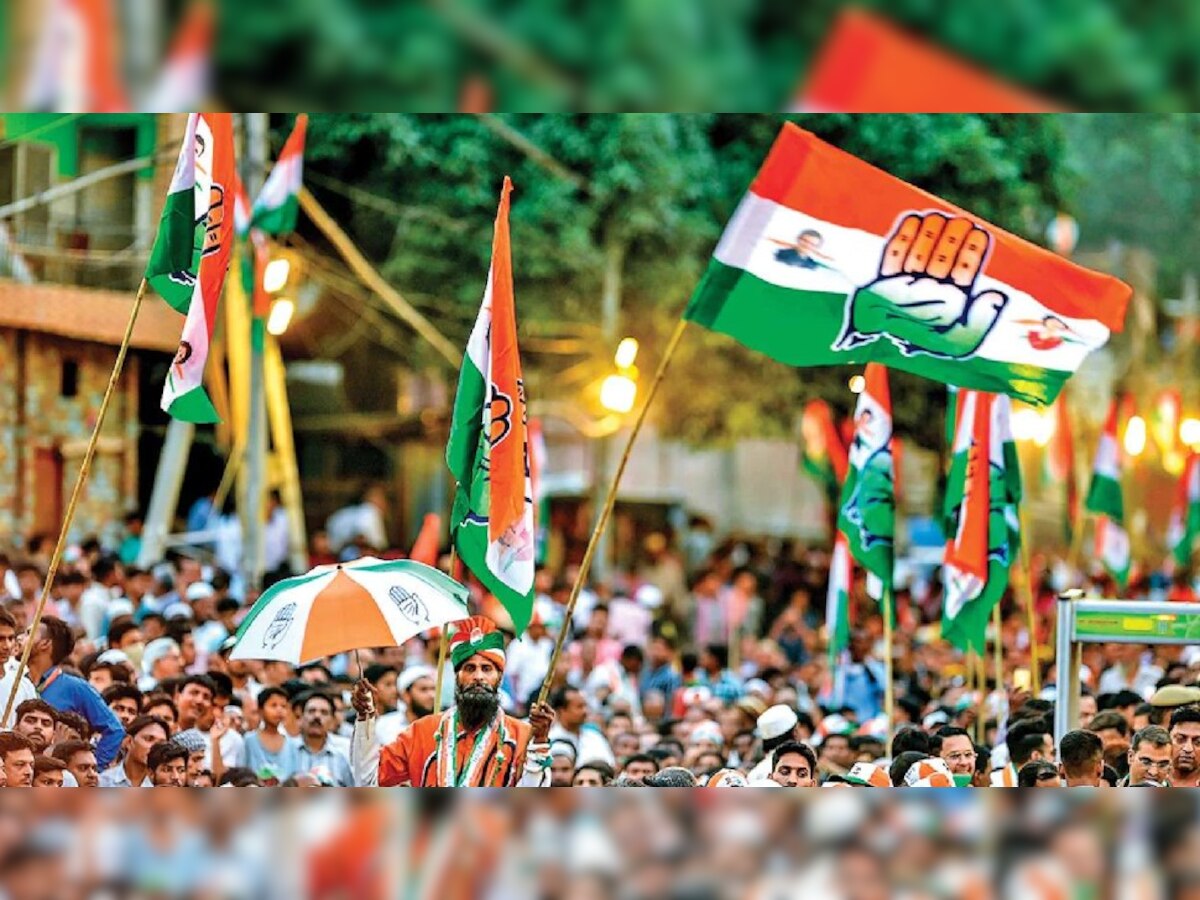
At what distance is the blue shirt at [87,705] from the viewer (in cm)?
796

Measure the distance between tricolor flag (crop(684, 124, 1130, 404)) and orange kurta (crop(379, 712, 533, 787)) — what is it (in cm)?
168

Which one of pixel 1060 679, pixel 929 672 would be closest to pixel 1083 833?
pixel 1060 679

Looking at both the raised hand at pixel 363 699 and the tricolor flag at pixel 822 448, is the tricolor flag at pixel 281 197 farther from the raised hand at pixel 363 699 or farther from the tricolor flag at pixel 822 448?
the raised hand at pixel 363 699

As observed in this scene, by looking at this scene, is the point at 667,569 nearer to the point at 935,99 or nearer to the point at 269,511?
the point at 269,511

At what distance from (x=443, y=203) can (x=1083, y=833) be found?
19.5 metres

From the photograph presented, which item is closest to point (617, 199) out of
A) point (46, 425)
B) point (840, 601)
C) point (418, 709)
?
point (46, 425)

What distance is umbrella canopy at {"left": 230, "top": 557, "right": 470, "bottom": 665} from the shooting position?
22.7 ft

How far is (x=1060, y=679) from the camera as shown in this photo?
8.64 metres

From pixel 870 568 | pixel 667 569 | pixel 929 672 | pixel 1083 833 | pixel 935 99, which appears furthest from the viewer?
pixel 667 569

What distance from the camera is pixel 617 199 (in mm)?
23875

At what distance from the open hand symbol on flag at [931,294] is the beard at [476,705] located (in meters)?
1.95

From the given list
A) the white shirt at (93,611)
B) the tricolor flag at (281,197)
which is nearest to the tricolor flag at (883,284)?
the white shirt at (93,611)

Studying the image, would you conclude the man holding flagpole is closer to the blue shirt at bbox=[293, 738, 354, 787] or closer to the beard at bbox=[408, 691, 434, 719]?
the blue shirt at bbox=[293, 738, 354, 787]

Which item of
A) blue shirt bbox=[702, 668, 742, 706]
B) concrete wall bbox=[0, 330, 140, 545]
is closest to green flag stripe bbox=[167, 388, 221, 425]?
blue shirt bbox=[702, 668, 742, 706]
